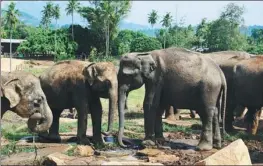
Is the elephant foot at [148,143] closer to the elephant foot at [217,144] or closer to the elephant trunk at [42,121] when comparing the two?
the elephant foot at [217,144]

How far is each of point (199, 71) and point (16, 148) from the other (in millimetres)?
4457

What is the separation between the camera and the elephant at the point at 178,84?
10.6 m

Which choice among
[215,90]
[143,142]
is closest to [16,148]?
[143,142]

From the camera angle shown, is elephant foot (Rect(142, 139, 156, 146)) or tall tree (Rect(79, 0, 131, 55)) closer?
elephant foot (Rect(142, 139, 156, 146))

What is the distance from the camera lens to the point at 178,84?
1076cm

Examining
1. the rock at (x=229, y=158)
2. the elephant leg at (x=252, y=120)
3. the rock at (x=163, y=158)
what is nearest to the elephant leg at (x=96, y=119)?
the rock at (x=163, y=158)

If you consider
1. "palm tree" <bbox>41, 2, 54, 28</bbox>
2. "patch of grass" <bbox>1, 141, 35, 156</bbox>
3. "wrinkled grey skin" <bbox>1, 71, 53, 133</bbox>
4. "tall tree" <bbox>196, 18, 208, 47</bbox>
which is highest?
"palm tree" <bbox>41, 2, 54, 28</bbox>

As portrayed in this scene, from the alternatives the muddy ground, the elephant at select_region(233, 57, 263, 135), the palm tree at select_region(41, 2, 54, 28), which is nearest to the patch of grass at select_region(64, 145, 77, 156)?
the muddy ground

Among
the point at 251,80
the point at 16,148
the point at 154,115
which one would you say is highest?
the point at 251,80

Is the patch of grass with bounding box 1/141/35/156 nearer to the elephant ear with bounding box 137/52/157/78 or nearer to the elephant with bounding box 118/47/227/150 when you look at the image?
the elephant with bounding box 118/47/227/150

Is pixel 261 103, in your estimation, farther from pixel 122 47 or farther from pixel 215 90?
pixel 122 47

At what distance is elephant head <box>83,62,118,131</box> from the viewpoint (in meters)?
10.6

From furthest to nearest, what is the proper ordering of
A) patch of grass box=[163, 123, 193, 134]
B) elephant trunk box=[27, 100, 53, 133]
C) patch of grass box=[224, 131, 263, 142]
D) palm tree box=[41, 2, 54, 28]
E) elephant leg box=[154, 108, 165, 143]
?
1. palm tree box=[41, 2, 54, 28]
2. patch of grass box=[163, 123, 193, 134]
3. patch of grass box=[224, 131, 263, 142]
4. elephant leg box=[154, 108, 165, 143]
5. elephant trunk box=[27, 100, 53, 133]

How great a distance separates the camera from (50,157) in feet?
28.1
